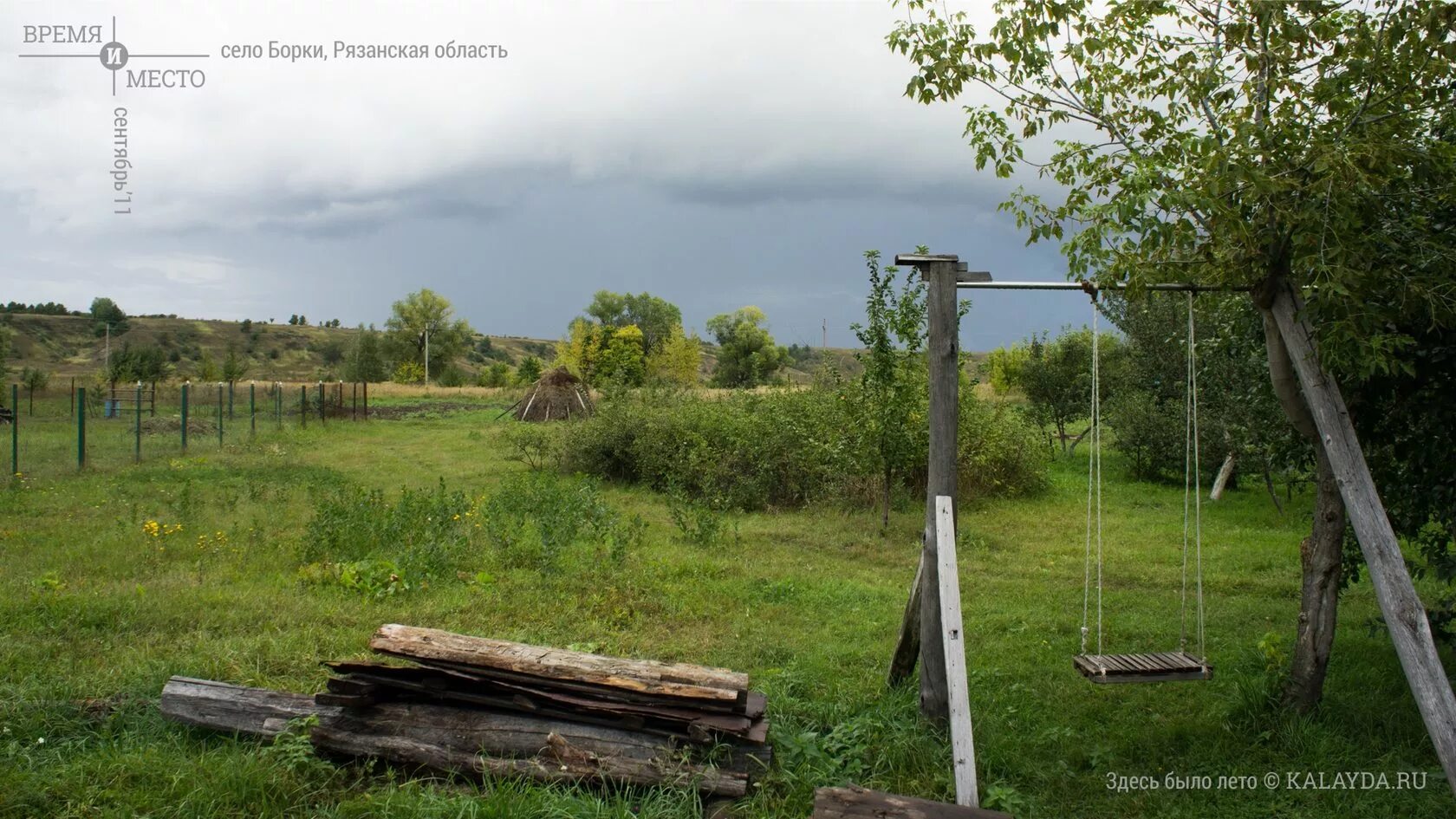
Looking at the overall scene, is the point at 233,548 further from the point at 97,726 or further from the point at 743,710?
the point at 743,710

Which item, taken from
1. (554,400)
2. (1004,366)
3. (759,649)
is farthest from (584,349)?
(759,649)

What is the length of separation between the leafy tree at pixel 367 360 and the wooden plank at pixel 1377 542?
6650 centimetres

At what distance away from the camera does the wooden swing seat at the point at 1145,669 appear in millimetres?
4703

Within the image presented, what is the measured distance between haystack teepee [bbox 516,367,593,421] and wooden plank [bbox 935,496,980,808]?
917 inches

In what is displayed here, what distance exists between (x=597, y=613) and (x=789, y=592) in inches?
74.1

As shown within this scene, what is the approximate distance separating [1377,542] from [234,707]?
5.76 m

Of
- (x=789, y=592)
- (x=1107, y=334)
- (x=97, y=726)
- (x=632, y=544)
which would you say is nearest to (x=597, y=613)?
(x=789, y=592)

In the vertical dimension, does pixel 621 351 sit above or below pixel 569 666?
above

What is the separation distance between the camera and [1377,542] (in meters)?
4.33

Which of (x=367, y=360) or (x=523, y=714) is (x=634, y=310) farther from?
(x=523, y=714)

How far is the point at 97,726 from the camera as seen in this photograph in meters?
4.82

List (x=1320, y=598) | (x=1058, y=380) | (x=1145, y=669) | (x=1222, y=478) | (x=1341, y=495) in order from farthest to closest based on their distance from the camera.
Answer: (x=1058, y=380), (x=1222, y=478), (x=1320, y=598), (x=1145, y=669), (x=1341, y=495)

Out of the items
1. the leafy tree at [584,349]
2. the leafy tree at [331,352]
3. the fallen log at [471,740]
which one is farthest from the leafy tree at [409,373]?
the fallen log at [471,740]

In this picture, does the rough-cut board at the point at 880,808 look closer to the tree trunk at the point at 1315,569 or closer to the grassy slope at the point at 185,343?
the tree trunk at the point at 1315,569
